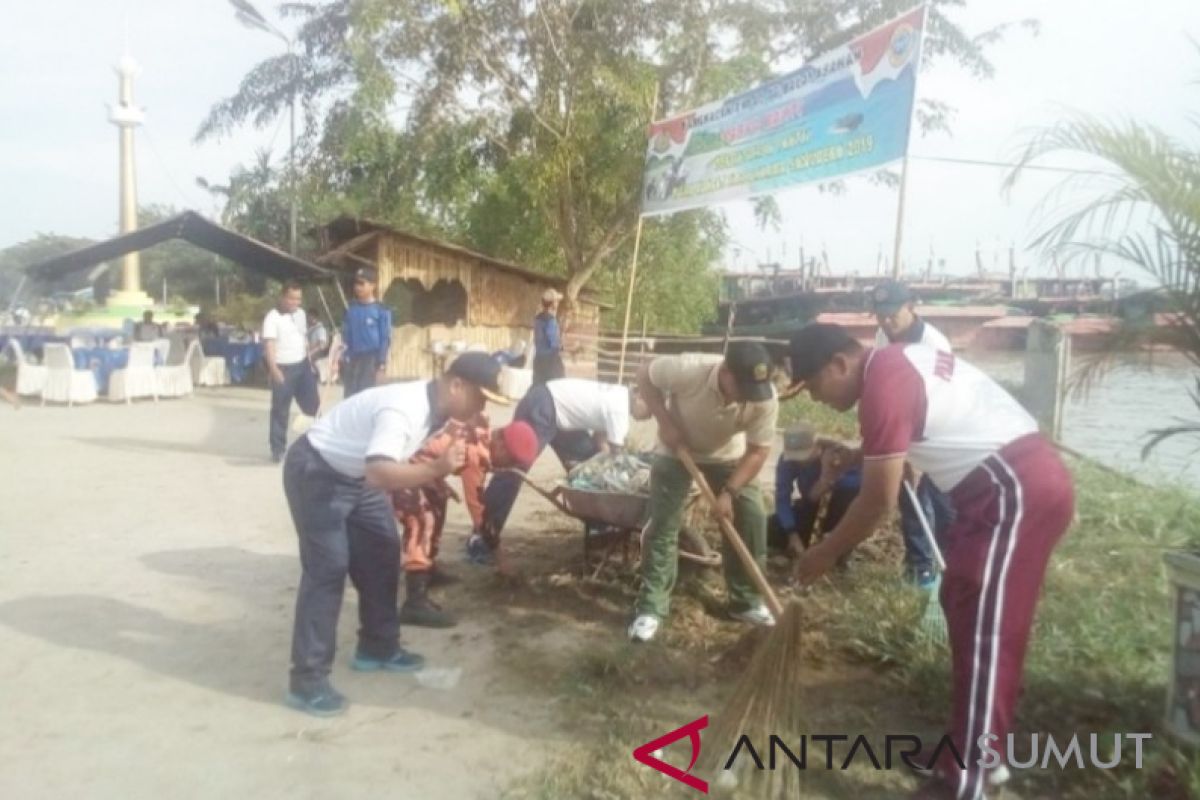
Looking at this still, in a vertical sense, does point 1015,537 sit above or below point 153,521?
above

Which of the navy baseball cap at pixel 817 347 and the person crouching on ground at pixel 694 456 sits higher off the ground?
the navy baseball cap at pixel 817 347

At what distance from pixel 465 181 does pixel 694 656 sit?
1541 cm

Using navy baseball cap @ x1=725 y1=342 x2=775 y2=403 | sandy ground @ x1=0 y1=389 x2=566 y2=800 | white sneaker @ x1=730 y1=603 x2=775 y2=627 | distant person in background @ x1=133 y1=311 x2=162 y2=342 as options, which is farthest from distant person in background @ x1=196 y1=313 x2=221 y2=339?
navy baseball cap @ x1=725 y1=342 x2=775 y2=403

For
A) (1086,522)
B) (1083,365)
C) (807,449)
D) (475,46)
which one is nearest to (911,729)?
(1083,365)

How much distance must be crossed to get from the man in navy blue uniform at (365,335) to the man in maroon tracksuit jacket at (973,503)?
6.23m

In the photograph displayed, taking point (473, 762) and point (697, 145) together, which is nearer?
point (473, 762)

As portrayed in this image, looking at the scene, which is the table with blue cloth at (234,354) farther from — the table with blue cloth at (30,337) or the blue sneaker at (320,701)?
the blue sneaker at (320,701)

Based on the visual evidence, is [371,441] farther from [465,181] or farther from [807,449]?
[465,181]

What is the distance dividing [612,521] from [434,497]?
0.93 meters

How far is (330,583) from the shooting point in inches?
149

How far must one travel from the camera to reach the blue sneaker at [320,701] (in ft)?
12.3

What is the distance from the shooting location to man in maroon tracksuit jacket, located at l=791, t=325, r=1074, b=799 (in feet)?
9.50

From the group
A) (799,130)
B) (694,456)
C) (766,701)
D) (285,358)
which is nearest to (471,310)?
(285,358)

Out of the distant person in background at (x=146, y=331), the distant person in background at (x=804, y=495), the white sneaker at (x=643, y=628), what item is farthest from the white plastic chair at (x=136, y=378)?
the white sneaker at (x=643, y=628)
